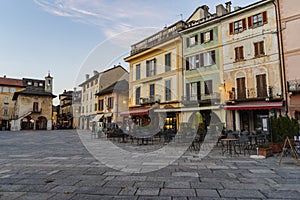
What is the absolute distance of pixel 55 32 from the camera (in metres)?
14.2

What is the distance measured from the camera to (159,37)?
21656 millimetres

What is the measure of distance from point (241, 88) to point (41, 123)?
119 feet

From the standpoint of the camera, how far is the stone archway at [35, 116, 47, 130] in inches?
1506

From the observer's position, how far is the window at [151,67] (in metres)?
22.0

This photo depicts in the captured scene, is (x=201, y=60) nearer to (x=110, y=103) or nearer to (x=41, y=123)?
(x=110, y=103)

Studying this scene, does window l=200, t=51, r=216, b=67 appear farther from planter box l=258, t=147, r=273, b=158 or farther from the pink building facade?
planter box l=258, t=147, r=273, b=158

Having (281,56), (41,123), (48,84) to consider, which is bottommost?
(41,123)

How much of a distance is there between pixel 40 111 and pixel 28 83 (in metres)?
10.3

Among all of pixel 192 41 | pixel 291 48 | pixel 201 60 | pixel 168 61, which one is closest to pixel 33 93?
pixel 168 61

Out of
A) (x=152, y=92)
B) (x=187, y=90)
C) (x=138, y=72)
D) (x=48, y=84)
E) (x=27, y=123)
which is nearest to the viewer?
(x=187, y=90)

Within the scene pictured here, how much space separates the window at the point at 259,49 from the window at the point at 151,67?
9973 millimetres

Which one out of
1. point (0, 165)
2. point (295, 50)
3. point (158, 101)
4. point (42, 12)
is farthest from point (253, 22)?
point (0, 165)

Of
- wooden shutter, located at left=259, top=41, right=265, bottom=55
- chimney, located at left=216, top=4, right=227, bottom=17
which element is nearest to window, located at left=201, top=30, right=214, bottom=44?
chimney, located at left=216, top=4, right=227, bottom=17

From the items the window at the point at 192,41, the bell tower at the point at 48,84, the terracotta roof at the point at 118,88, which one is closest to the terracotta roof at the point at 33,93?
the bell tower at the point at 48,84
